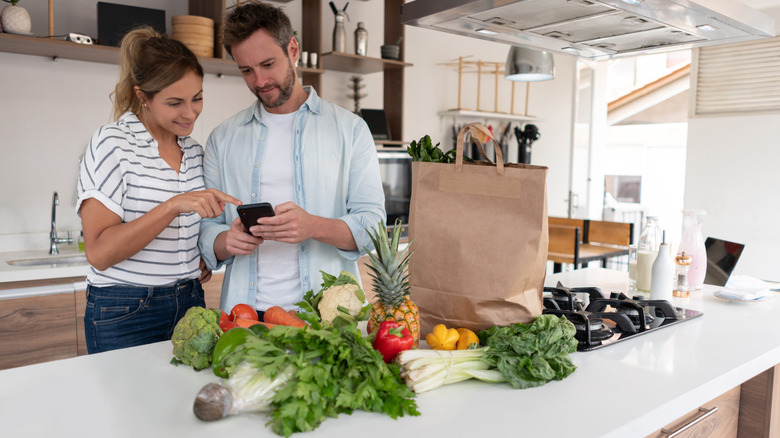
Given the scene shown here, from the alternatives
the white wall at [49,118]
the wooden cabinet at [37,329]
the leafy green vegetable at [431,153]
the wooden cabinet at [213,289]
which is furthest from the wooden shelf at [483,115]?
the leafy green vegetable at [431,153]

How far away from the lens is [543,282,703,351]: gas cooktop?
1.29 metres

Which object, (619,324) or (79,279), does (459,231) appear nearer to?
(619,324)

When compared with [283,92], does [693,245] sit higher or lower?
lower

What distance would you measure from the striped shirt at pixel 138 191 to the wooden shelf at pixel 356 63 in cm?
209

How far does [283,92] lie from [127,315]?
78cm

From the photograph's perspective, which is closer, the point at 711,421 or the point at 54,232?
the point at 711,421

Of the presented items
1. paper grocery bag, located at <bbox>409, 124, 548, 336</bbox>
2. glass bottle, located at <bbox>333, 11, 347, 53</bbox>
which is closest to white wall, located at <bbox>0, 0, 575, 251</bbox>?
glass bottle, located at <bbox>333, 11, 347, 53</bbox>

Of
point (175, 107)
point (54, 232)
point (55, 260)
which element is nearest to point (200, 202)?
point (175, 107)

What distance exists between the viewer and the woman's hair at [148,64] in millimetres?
1502

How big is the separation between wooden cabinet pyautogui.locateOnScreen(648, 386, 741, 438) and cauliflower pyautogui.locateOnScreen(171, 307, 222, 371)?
911 mm

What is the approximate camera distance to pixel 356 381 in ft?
2.99

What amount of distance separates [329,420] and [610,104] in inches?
395

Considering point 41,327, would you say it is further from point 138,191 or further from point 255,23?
point 255,23

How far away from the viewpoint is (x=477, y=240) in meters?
1.22
